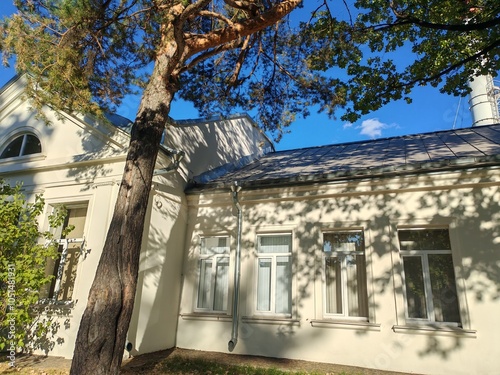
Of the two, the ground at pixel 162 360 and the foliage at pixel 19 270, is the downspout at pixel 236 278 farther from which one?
the foliage at pixel 19 270

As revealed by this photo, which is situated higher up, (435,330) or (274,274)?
(274,274)

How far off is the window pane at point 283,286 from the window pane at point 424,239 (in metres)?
2.57

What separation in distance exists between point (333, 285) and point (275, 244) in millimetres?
1644

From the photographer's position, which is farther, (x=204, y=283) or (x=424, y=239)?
(x=204, y=283)

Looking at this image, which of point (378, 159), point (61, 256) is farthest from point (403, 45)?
point (61, 256)

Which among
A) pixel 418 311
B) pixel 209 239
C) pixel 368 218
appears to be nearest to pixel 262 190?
pixel 209 239

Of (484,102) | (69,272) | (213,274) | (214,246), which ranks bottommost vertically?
(69,272)

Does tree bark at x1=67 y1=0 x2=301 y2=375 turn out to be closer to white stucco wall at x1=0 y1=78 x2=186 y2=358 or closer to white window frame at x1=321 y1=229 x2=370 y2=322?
white stucco wall at x1=0 y1=78 x2=186 y2=358

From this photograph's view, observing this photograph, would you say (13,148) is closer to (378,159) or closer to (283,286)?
(283,286)

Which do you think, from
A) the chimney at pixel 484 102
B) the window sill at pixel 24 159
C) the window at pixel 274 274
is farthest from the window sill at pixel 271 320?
the chimney at pixel 484 102

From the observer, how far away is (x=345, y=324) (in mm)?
7090

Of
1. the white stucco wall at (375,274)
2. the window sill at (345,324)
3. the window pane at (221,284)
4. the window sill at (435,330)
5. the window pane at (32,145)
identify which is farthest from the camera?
the window pane at (32,145)

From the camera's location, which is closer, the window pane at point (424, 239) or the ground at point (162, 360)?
the ground at point (162, 360)

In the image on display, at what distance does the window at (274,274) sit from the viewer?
8.03m
